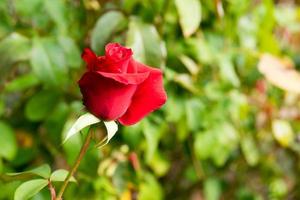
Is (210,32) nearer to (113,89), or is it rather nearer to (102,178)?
(102,178)

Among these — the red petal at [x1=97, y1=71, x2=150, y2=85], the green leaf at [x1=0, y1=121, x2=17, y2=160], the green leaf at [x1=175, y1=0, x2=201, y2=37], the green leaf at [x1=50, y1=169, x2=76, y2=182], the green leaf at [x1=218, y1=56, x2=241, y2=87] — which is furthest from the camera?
the green leaf at [x1=218, y1=56, x2=241, y2=87]

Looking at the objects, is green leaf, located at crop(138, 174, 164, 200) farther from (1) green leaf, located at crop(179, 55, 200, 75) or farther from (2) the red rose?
(2) the red rose

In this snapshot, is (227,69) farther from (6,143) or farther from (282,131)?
(6,143)

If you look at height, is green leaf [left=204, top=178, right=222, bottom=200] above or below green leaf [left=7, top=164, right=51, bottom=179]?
below

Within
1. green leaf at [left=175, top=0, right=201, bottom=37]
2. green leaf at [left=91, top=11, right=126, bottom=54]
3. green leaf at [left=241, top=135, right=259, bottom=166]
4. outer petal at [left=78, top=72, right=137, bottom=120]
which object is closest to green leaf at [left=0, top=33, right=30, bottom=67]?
green leaf at [left=91, top=11, right=126, bottom=54]

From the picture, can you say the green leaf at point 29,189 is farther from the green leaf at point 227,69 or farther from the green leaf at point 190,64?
the green leaf at point 227,69
